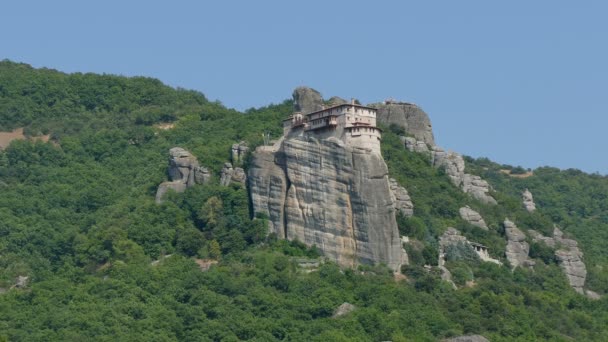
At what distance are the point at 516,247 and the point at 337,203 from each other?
543 inches

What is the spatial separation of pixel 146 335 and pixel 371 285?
37.9ft

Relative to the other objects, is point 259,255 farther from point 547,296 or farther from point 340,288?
point 547,296

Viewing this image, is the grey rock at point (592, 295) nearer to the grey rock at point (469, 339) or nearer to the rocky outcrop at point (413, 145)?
the rocky outcrop at point (413, 145)

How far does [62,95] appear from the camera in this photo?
135 m

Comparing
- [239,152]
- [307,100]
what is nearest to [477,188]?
[307,100]

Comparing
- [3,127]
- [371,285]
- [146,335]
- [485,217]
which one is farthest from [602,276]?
[3,127]

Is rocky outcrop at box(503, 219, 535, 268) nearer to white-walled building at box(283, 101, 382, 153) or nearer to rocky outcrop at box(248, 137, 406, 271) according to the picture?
rocky outcrop at box(248, 137, 406, 271)

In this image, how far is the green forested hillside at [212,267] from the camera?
91.8 m

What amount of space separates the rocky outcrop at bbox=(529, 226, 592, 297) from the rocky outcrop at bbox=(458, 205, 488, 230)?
3.70 m

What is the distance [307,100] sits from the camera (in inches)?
4102

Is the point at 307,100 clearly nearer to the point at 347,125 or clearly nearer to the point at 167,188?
the point at 347,125

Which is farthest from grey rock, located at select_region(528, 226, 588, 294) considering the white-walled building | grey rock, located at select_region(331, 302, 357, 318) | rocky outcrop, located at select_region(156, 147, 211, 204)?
rocky outcrop, located at select_region(156, 147, 211, 204)

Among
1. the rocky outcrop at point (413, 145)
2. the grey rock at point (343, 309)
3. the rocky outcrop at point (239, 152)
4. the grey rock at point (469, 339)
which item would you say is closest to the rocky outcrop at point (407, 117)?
the rocky outcrop at point (413, 145)

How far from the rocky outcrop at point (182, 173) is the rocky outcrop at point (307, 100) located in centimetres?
630
